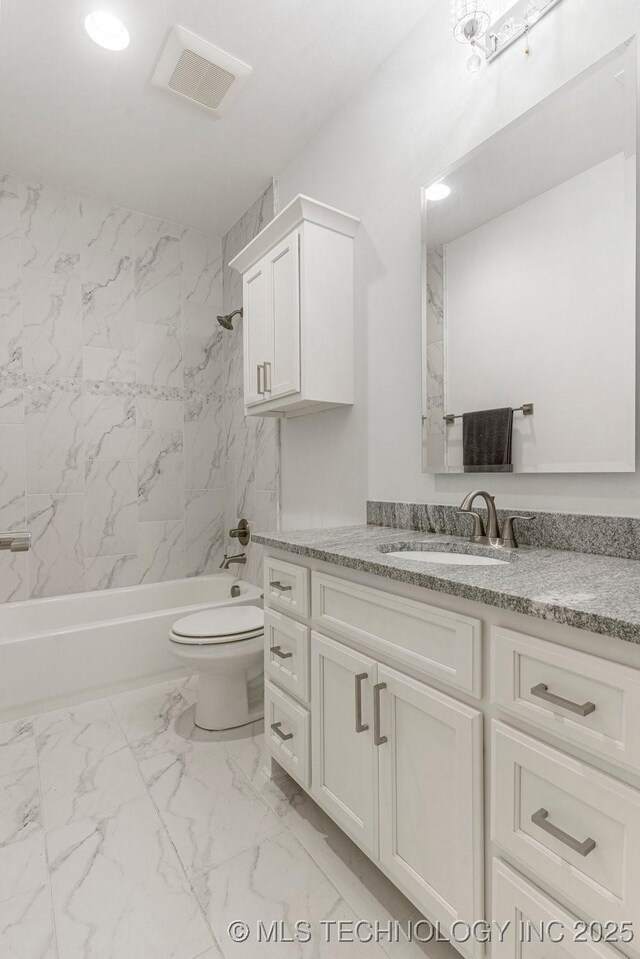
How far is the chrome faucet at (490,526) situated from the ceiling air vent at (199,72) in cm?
187

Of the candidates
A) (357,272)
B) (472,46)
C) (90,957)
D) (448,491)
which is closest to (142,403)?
(357,272)

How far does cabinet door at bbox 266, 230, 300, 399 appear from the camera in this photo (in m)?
1.89

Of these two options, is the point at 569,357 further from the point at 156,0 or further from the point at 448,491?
the point at 156,0

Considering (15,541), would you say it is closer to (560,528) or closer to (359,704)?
(359,704)

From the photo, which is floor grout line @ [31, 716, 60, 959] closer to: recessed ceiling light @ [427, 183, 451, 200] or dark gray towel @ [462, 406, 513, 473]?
dark gray towel @ [462, 406, 513, 473]

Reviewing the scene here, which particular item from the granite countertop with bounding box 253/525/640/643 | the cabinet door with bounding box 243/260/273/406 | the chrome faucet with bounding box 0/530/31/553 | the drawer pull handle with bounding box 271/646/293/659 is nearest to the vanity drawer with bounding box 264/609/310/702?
the drawer pull handle with bounding box 271/646/293/659

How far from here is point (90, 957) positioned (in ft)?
3.52

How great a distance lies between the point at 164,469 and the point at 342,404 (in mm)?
1555

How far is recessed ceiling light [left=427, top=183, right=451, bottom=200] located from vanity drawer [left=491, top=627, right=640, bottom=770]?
1.43m

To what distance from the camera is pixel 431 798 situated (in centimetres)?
99

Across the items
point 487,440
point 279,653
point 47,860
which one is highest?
point 487,440

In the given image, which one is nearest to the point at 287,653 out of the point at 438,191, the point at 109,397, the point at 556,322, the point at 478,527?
the point at 478,527

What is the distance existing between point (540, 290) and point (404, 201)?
73cm

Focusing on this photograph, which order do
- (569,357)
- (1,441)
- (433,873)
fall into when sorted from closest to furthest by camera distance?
(433,873)
(569,357)
(1,441)
